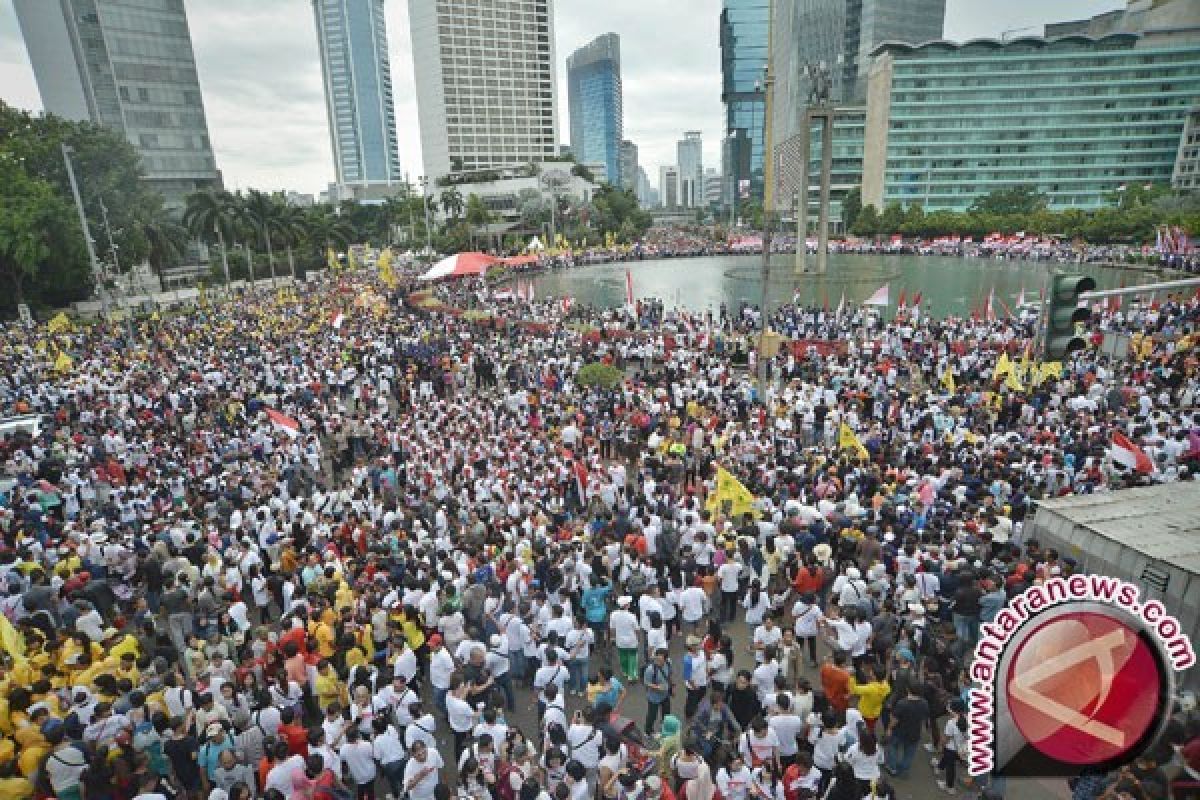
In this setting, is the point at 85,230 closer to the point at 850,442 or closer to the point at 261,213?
the point at 261,213

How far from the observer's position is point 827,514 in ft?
29.9

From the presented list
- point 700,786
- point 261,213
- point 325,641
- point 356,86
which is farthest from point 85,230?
point 356,86

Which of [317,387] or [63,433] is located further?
[317,387]

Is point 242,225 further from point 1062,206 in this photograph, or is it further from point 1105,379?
A: point 1062,206

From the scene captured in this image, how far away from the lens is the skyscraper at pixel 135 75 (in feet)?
194

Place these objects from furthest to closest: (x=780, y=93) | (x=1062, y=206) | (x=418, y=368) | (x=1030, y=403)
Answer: (x=1062, y=206) → (x=780, y=93) → (x=418, y=368) → (x=1030, y=403)

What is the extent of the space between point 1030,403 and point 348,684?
14.5m

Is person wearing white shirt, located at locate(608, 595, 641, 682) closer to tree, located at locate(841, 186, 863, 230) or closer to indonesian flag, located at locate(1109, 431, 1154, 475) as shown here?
indonesian flag, located at locate(1109, 431, 1154, 475)

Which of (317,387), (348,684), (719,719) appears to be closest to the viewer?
(719,719)

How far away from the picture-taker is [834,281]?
46250 millimetres

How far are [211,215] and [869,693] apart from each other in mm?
49084

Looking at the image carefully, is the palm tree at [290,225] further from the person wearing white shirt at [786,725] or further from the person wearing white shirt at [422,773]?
the person wearing white shirt at [786,725]

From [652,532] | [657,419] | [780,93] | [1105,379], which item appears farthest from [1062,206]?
[652,532]

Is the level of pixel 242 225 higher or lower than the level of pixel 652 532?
higher
